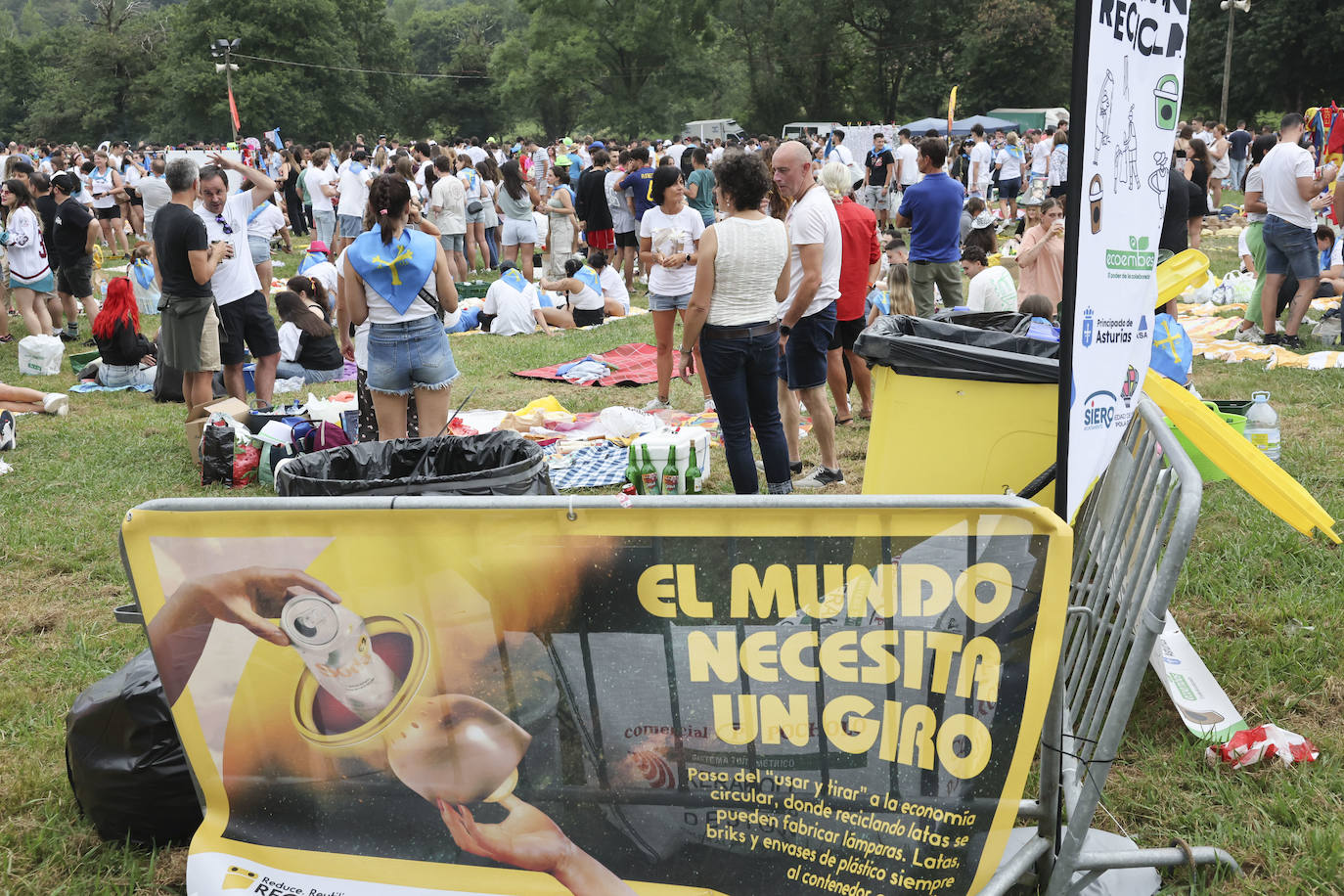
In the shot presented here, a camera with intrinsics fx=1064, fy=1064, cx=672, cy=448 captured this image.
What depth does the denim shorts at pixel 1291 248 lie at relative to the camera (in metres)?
9.32

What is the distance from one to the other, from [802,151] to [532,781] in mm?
4303

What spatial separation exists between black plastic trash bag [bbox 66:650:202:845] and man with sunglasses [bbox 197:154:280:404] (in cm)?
487

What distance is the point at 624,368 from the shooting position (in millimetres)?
10273

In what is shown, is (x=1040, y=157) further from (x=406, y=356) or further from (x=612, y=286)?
(x=406, y=356)

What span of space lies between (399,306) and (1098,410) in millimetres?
3711

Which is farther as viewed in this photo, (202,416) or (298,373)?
(298,373)

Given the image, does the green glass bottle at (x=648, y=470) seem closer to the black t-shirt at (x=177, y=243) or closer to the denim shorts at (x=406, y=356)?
the denim shorts at (x=406, y=356)

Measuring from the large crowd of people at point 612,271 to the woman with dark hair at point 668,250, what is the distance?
2 cm

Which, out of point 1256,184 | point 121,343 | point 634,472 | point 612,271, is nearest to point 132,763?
point 634,472

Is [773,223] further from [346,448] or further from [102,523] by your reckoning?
[102,523]

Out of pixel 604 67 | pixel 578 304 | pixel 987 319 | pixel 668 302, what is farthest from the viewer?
pixel 604 67

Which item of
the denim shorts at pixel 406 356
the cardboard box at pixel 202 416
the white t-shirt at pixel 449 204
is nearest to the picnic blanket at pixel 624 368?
the cardboard box at pixel 202 416

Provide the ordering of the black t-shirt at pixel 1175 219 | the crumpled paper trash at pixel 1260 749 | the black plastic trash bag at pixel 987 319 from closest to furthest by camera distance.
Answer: the crumpled paper trash at pixel 1260 749, the black plastic trash bag at pixel 987 319, the black t-shirt at pixel 1175 219

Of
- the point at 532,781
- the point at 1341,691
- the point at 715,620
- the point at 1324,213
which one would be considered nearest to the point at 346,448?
the point at 532,781
